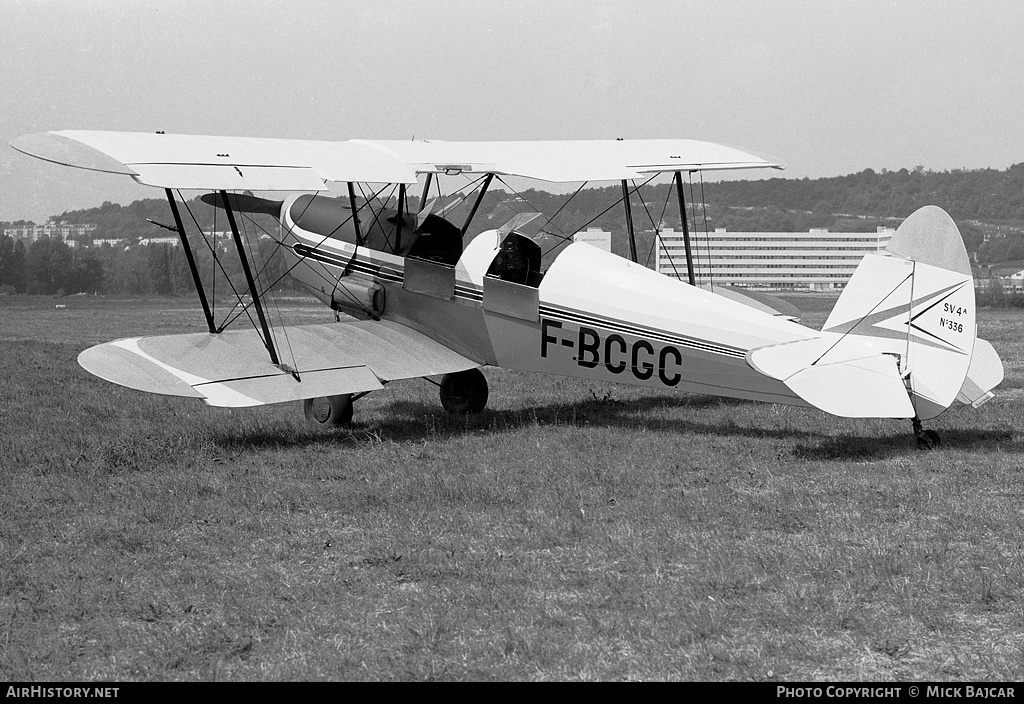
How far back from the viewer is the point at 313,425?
10.4m

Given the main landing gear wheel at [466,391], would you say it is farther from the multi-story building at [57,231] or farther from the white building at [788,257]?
the white building at [788,257]

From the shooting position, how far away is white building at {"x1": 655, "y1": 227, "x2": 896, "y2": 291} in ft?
417

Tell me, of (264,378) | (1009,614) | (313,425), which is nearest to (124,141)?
(264,378)

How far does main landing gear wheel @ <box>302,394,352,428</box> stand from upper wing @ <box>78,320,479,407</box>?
54 cm

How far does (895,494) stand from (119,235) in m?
104

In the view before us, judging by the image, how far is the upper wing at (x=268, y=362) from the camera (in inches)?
352

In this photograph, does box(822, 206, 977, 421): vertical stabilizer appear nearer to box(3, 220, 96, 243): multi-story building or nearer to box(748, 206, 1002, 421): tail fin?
box(748, 206, 1002, 421): tail fin

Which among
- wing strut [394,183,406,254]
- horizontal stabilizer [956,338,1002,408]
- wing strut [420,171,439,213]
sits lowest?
horizontal stabilizer [956,338,1002,408]

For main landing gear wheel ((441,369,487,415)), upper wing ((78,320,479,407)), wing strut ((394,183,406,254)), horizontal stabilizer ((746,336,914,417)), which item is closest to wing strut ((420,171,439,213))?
wing strut ((394,183,406,254))

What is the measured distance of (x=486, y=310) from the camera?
34.2 feet

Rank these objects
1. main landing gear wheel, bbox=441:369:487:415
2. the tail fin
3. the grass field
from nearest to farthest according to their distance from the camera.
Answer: the grass field, the tail fin, main landing gear wheel, bbox=441:369:487:415

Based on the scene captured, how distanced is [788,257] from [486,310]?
125078 millimetres

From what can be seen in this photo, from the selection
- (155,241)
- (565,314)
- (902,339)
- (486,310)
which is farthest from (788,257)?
(902,339)

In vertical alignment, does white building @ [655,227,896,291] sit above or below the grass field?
below
